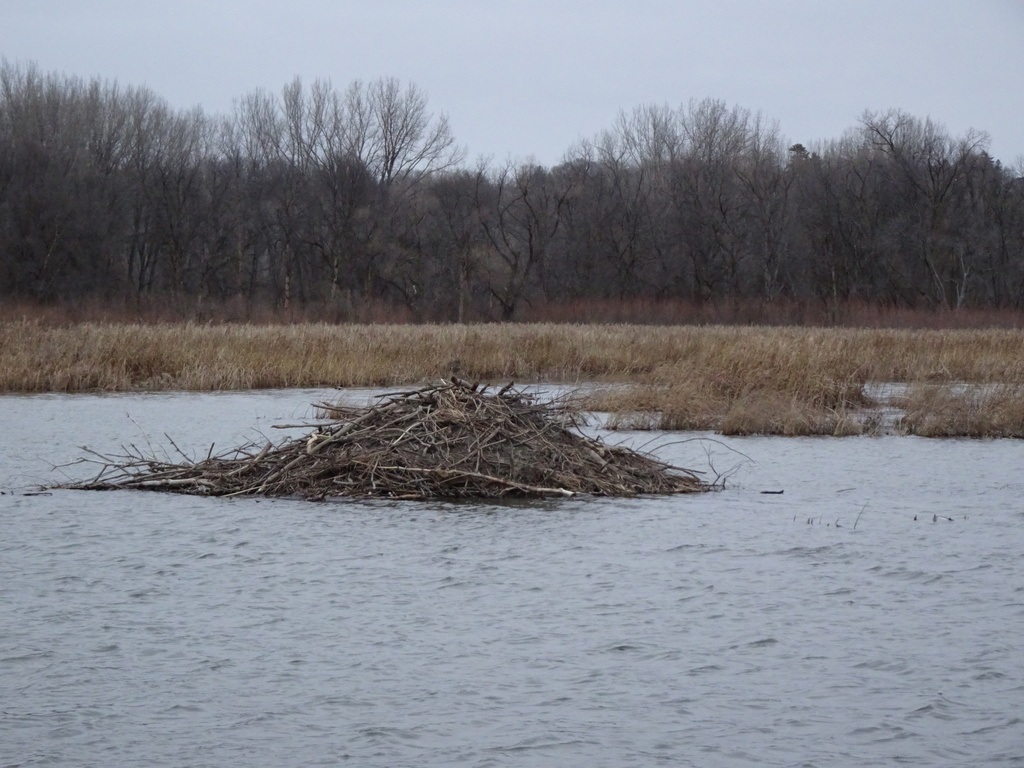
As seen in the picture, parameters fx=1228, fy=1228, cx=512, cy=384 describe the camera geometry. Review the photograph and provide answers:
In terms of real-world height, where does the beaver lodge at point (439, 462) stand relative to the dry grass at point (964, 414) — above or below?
below

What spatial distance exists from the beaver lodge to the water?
0.35 metres

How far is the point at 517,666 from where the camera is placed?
603 centimetres

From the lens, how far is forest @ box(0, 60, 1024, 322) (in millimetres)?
54062

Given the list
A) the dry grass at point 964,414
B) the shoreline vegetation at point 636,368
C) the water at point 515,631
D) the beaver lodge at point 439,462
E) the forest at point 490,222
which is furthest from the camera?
the forest at point 490,222

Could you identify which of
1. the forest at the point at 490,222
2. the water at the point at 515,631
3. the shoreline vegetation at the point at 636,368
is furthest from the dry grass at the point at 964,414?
the forest at the point at 490,222

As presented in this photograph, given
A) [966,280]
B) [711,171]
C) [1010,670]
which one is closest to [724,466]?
[1010,670]

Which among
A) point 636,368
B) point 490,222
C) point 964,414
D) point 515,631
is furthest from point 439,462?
point 490,222

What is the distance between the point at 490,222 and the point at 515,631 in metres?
51.0

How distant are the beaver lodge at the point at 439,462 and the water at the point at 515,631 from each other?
0.35m

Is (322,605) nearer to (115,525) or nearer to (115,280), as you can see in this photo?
(115,525)

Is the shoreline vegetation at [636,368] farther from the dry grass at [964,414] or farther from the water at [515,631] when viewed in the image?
the water at [515,631]

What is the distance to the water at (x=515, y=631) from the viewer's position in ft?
16.6

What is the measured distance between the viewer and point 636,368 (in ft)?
80.4

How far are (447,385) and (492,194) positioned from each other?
155 feet
